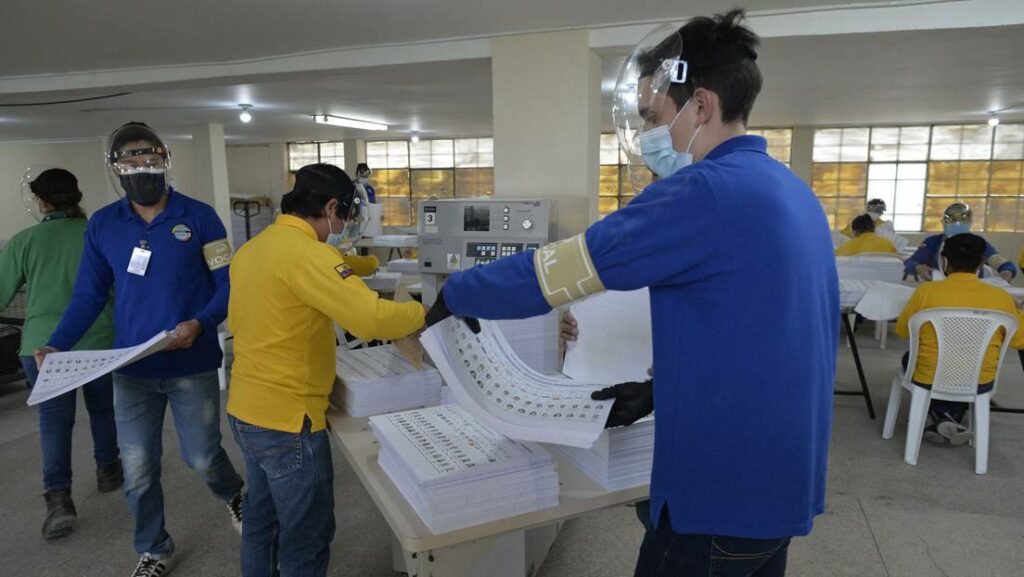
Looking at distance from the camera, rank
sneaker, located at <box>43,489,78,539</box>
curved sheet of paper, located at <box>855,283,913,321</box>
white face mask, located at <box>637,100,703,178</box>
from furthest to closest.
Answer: curved sheet of paper, located at <box>855,283,913,321</box> < sneaker, located at <box>43,489,78,539</box> < white face mask, located at <box>637,100,703,178</box>

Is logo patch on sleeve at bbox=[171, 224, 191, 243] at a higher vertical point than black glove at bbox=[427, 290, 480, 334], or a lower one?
higher

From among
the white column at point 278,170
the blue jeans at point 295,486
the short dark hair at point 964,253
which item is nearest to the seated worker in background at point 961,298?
the short dark hair at point 964,253

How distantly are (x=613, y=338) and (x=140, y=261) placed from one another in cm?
158

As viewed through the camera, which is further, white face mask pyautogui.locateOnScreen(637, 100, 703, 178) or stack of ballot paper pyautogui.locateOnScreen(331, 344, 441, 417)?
stack of ballot paper pyautogui.locateOnScreen(331, 344, 441, 417)

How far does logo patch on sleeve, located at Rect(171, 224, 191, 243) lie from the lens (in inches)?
87.8

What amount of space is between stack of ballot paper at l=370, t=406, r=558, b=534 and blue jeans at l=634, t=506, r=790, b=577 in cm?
32

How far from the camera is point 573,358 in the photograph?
6.84ft

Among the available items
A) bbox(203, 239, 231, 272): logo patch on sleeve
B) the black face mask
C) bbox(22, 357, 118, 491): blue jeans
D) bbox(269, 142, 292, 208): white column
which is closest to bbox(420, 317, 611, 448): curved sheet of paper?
bbox(203, 239, 231, 272): logo patch on sleeve

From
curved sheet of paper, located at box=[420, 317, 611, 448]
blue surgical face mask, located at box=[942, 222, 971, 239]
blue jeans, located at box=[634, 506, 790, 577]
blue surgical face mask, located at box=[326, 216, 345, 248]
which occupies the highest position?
blue surgical face mask, located at box=[326, 216, 345, 248]

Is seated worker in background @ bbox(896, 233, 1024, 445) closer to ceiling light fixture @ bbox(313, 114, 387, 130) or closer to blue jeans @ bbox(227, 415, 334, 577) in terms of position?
blue jeans @ bbox(227, 415, 334, 577)

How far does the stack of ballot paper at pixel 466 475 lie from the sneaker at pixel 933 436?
344 centimetres

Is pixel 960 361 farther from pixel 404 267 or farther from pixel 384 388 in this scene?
pixel 404 267

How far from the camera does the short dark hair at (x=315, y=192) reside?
1.78 meters

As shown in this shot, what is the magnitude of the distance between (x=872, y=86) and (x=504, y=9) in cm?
459
